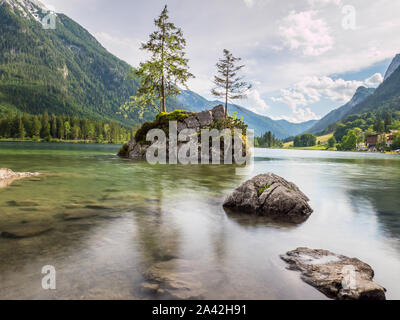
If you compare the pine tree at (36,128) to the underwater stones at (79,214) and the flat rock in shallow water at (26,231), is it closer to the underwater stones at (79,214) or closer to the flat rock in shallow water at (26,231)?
the underwater stones at (79,214)

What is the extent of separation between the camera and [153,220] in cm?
839

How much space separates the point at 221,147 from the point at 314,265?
1240 inches

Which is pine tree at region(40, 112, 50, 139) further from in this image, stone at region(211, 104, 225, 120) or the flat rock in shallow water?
the flat rock in shallow water

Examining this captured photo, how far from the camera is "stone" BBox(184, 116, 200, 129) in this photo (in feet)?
116

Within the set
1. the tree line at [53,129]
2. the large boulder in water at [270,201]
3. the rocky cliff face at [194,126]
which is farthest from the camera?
the tree line at [53,129]

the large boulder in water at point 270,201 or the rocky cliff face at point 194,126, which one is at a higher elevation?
the rocky cliff face at point 194,126

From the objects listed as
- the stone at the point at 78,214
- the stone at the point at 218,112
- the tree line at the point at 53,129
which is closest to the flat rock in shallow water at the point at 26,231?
the stone at the point at 78,214

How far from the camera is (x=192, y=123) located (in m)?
35.6

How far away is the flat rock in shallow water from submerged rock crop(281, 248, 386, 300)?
6528mm

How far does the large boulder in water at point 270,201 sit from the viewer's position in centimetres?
934

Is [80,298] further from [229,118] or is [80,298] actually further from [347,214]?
[229,118]

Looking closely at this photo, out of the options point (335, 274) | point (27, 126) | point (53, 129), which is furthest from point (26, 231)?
point (27, 126)

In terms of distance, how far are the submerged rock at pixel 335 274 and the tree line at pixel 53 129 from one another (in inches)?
6394

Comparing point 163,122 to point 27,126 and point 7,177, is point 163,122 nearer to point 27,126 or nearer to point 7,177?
point 7,177
